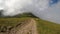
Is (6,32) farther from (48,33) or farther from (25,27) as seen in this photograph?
(48,33)

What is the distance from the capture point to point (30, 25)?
115 feet

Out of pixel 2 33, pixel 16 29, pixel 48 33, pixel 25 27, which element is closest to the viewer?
pixel 2 33

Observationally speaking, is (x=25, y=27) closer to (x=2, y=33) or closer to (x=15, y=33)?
(x=15, y=33)

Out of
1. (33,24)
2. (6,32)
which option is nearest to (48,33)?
(33,24)

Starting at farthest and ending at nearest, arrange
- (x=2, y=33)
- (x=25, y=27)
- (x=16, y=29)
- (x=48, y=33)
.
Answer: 1. (x=48, y=33)
2. (x=25, y=27)
3. (x=16, y=29)
4. (x=2, y=33)

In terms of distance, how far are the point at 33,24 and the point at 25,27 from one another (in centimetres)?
251

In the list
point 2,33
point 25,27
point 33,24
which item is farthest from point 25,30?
Result: point 2,33

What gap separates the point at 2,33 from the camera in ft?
94.8

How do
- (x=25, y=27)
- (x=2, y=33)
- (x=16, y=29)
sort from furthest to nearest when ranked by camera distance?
1. (x=25, y=27)
2. (x=16, y=29)
3. (x=2, y=33)

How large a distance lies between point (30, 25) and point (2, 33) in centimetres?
762

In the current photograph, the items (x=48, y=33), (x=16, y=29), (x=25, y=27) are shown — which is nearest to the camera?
(x=16, y=29)

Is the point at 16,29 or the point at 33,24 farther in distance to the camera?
the point at 33,24

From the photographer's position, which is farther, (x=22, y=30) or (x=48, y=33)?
(x=48, y=33)

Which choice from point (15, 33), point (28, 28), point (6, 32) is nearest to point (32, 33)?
point (28, 28)
